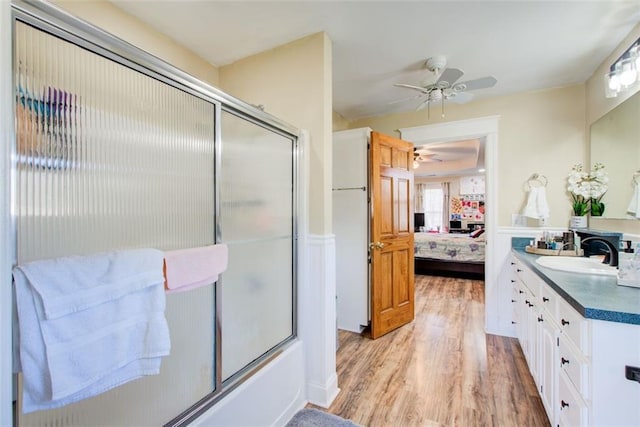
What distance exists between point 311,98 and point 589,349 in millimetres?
2009

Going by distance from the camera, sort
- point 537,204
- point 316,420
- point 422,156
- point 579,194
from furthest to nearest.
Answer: point 422,156 < point 537,204 < point 579,194 < point 316,420

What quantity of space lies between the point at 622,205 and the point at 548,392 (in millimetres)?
1561

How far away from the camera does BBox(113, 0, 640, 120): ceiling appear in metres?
1.79

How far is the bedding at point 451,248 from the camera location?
17.1 feet

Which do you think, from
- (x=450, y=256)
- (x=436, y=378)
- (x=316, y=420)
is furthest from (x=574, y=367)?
(x=450, y=256)

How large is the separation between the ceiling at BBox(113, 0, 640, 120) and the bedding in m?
3.23

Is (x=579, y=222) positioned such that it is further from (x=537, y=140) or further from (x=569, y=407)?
(x=569, y=407)

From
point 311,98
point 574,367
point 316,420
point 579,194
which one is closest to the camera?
point 574,367

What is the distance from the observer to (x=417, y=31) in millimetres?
2008

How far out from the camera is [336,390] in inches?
81.3

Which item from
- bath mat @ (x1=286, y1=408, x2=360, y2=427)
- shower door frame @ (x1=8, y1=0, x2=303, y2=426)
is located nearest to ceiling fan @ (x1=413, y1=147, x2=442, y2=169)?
shower door frame @ (x1=8, y1=0, x2=303, y2=426)

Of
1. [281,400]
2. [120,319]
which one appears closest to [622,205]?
[281,400]

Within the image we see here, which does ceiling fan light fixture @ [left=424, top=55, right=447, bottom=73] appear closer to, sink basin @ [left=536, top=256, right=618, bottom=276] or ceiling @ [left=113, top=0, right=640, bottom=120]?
ceiling @ [left=113, top=0, right=640, bottom=120]

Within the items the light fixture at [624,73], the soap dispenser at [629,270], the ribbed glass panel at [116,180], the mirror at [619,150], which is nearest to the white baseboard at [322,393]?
the ribbed glass panel at [116,180]
